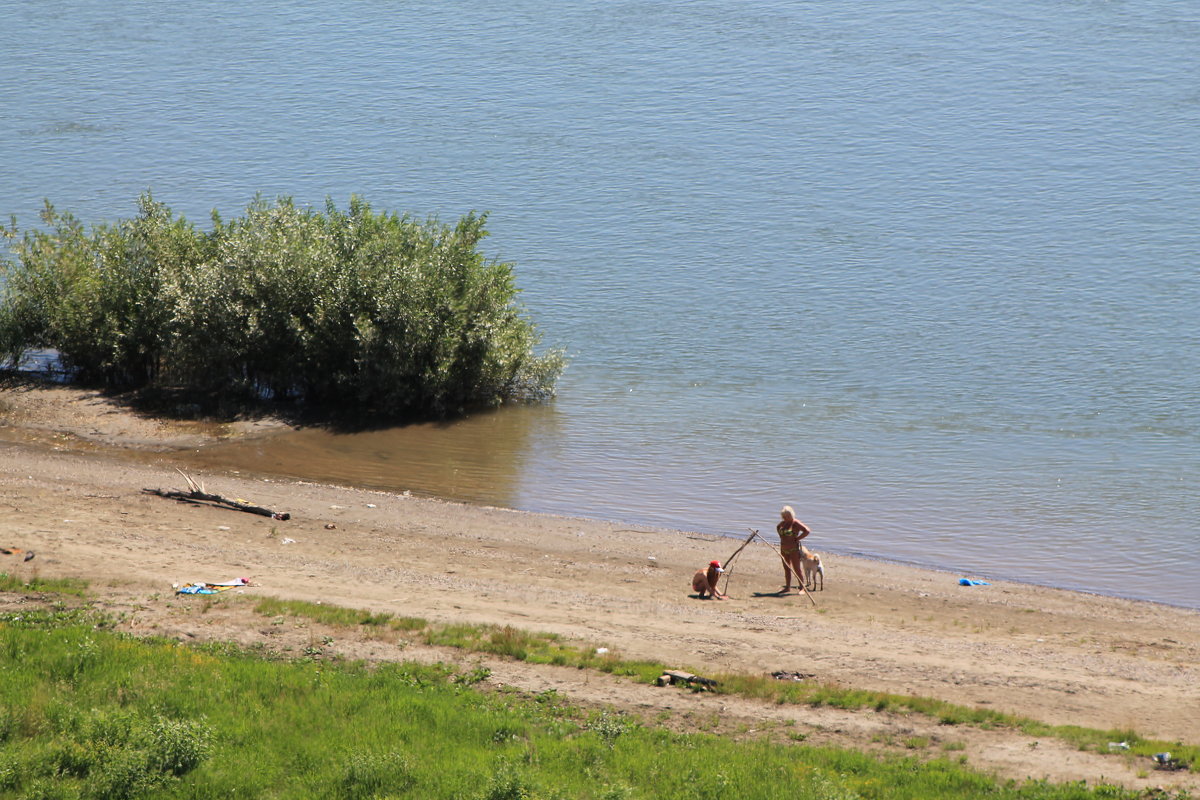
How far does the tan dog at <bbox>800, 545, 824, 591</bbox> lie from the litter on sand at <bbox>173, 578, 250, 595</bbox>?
8854 mm

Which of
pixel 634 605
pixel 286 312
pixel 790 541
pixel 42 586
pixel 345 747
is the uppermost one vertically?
pixel 286 312

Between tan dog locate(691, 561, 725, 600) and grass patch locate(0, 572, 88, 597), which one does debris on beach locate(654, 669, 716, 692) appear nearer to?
tan dog locate(691, 561, 725, 600)

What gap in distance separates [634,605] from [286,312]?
563 inches

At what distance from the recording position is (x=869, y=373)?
35750 millimetres

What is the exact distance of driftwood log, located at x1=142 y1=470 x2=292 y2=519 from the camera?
22.9 m

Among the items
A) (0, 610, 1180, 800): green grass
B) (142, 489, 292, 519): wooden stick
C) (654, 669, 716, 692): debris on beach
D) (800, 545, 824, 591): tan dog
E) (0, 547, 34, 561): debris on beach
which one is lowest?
(0, 610, 1180, 800): green grass

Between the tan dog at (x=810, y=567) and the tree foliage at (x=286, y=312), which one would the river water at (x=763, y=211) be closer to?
the tree foliage at (x=286, y=312)

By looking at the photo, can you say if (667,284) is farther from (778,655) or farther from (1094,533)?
(778,655)

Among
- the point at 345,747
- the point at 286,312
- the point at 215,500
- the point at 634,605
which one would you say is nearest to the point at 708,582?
the point at 634,605

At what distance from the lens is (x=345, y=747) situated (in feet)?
39.3

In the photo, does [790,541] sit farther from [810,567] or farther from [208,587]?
[208,587]

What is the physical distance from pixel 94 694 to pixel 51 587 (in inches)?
169

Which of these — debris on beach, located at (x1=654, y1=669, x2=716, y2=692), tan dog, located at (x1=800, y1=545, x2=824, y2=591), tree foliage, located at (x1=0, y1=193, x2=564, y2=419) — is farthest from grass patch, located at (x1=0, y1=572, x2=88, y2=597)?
tree foliage, located at (x1=0, y1=193, x2=564, y2=419)

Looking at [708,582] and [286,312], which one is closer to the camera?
[708,582]
